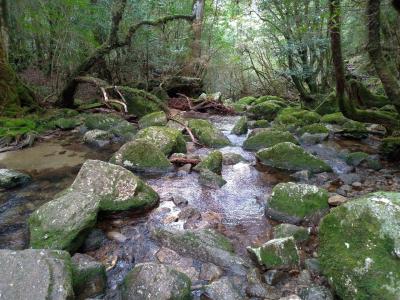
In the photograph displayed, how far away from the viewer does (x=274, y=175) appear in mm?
5902

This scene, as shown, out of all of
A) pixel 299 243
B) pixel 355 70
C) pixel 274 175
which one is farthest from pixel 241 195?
pixel 355 70

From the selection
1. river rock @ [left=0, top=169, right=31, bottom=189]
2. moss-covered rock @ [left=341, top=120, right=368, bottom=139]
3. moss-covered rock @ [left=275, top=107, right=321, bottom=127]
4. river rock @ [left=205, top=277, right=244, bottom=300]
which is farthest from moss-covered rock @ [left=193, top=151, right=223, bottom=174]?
moss-covered rock @ [left=275, top=107, right=321, bottom=127]

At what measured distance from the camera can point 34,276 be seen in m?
2.44

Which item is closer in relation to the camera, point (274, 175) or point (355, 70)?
point (274, 175)

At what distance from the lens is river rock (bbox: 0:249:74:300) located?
2.35 meters

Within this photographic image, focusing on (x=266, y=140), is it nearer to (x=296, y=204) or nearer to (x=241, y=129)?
(x=241, y=129)

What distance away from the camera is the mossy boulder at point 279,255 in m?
3.18

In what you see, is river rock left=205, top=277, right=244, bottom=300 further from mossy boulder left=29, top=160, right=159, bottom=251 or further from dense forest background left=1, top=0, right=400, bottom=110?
dense forest background left=1, top=0, right=400, bottom=110

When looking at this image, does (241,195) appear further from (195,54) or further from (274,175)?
(195,54)

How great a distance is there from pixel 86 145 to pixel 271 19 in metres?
8.58

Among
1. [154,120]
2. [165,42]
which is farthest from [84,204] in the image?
[165,42]

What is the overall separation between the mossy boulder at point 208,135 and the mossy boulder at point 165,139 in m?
0.86

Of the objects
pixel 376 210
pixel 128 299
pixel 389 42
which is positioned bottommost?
pixel 128 299

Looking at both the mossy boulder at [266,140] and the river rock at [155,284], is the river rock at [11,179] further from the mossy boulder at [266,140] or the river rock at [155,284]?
the mossy boulder at [266,140]
